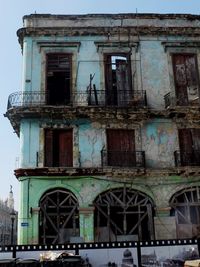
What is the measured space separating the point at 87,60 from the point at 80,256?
12670 mm

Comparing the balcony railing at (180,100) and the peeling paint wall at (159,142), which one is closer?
the peeling paint wall at (159,142)

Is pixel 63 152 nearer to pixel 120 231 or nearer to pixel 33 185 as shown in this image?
pixel 33 185

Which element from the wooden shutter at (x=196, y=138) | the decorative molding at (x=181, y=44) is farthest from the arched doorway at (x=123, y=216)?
the decorative molding at (x=181, y=44)

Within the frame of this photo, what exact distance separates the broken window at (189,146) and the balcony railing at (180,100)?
1.42 meters

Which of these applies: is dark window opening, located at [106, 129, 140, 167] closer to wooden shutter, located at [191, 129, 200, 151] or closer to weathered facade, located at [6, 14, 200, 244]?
weathered facade, located at [6, 14, 200, 244]

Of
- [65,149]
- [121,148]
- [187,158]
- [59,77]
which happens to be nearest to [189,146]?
[187,158]

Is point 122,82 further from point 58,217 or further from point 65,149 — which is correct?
point 58,217

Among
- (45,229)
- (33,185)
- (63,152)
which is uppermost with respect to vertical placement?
(63,152)

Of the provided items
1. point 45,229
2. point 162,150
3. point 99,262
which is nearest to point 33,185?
point 45,229

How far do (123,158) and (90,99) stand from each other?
3501mm

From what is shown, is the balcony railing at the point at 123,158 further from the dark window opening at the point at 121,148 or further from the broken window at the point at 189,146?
the broken window at the point at 189,146

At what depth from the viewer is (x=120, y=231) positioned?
19.5 meters

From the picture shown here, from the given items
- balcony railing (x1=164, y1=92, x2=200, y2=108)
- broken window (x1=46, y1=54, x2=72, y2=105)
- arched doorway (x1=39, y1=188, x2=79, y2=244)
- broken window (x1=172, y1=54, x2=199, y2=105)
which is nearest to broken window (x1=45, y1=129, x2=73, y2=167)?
arched doorway (x1=39, y1=188, x2=79, y2=244)

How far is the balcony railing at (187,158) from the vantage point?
20.8 metres
